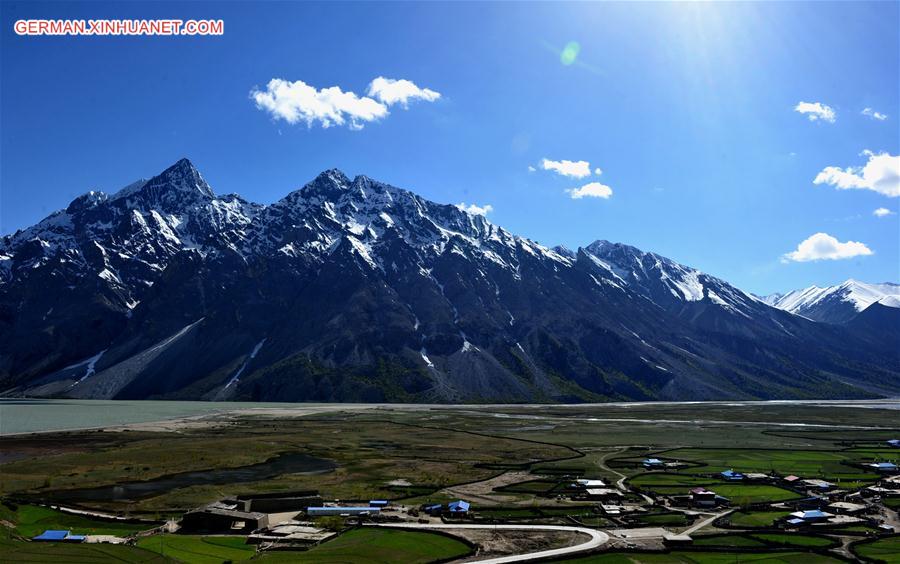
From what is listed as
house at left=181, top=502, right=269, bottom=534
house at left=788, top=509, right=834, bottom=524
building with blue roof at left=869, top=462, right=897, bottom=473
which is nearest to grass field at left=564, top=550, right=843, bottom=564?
house at left=788, top=509, right=834, bottom=524

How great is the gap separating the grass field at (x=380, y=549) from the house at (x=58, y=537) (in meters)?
16.6

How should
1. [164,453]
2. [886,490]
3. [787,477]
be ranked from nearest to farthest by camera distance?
[886,490] → [787,477] → [164,453]

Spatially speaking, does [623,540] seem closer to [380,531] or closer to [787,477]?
[380,531]

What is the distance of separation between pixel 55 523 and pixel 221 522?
17948 mm

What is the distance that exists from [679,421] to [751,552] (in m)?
142

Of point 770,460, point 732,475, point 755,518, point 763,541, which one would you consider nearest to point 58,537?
point 763,541

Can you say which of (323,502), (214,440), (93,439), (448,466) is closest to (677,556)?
(323,502)

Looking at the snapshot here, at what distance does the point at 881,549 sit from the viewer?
55344 mm

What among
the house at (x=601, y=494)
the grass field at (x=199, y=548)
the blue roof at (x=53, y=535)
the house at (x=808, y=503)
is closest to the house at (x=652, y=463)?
the house at (x=601, y=494)

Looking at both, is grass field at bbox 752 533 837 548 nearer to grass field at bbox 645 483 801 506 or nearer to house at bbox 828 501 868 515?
house at bbox 828 501 868 515

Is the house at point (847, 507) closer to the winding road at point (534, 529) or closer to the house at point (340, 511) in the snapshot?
the winding road at point (534, 529)

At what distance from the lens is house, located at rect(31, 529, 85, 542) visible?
54.3 metres

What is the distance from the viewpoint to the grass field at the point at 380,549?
5212 cm

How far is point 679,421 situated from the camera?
190 meters
